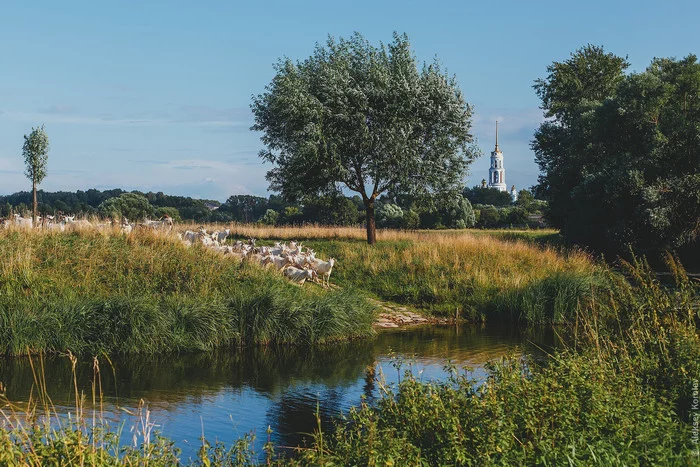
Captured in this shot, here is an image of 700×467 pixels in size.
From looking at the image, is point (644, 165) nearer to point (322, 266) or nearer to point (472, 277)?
point (472, 277)

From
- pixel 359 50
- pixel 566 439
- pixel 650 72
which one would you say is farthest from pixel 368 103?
pixel 566 439

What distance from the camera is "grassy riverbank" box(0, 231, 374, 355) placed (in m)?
15.3

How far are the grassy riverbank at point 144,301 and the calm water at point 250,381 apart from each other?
0.58 meters

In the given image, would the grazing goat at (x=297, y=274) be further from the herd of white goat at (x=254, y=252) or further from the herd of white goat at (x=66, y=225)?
the herd of white goat at (x=66, y=225)

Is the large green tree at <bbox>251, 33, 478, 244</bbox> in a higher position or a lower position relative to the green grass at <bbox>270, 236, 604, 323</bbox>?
higher

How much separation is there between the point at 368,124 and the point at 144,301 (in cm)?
1927

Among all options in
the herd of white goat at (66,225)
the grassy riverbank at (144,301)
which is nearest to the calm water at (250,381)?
the grassy riverbank at (144,301)

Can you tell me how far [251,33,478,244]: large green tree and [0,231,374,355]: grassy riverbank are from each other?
40.7ft

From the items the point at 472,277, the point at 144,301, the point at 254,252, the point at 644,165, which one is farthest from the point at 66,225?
the point at 644,165

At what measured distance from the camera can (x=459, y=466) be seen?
672 cm

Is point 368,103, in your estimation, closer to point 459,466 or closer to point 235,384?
point 235,384

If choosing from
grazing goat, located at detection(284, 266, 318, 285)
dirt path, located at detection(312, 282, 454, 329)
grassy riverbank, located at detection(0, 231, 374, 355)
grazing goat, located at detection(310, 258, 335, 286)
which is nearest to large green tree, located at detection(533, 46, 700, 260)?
dirt path, located at detection(312, 282, 454, 329)

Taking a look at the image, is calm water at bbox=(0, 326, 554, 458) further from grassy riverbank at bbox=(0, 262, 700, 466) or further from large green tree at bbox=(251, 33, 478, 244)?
large green tree at bbox=(251, 33, 478, 244)

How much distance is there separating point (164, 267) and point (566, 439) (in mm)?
14465
